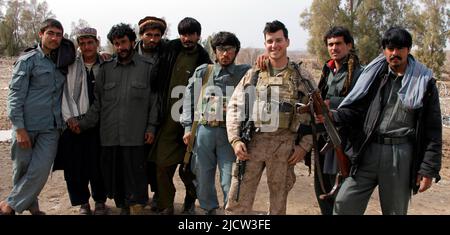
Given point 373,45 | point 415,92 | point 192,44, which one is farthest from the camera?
point 373,45

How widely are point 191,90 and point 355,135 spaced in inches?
59.5

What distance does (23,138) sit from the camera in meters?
3.61

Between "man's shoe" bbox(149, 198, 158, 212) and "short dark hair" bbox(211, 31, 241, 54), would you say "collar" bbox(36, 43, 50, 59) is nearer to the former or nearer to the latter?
"short dark hair" bbox(211, 31, 241, 54)

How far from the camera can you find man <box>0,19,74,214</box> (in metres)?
3.64

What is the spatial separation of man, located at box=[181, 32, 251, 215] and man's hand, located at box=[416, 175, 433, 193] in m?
1.50

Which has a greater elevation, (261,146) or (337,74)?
(337,74)

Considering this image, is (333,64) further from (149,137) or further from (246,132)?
(149,137)

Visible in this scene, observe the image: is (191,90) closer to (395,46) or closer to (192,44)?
(192,44)

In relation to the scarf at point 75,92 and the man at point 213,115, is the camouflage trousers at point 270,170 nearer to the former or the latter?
the man at point 213,115

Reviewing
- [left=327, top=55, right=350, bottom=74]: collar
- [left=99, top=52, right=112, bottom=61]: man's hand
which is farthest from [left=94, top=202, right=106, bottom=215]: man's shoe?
[left=327, top=55, right=350, bottom=74]: collar

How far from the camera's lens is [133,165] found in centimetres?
383

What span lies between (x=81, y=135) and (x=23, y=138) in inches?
20.4

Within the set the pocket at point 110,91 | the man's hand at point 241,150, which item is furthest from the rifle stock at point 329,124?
the pocket at point 110,91
